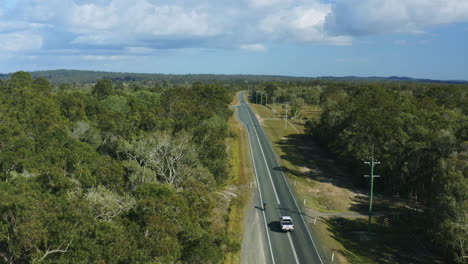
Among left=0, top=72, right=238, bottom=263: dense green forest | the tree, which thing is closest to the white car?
left=0, top=72, right=238, bottom=263: dense green forest

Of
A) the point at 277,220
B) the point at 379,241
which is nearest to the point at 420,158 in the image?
the point at 379,241

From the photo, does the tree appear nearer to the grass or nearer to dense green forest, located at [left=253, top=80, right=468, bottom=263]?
the grass

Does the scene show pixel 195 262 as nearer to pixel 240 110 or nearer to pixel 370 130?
pixel 370 130

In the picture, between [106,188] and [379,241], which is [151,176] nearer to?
[106,188]

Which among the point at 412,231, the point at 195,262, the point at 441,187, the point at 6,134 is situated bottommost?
the point at 412,231

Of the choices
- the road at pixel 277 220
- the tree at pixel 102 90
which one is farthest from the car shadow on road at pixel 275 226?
the tree at pixel 102 90

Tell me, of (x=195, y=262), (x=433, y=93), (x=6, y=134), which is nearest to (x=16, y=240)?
(x=195, y=262)
